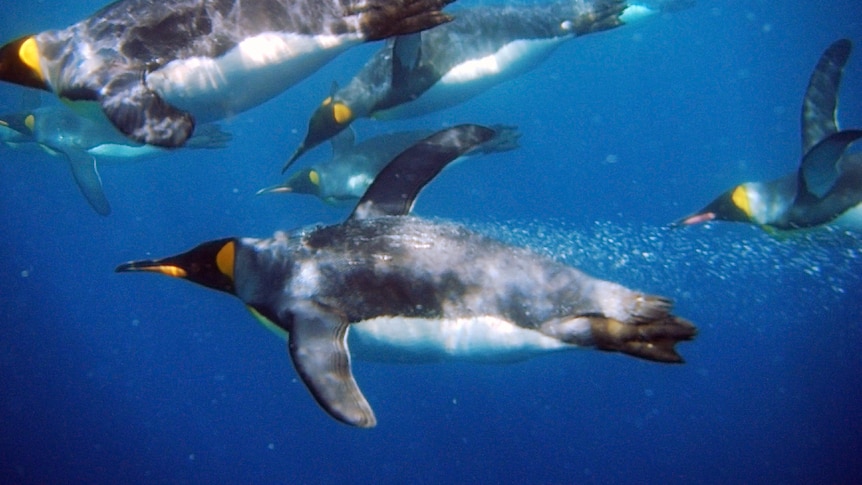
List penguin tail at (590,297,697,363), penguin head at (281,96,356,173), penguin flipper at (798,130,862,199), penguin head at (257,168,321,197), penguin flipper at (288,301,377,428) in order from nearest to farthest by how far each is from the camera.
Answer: penguin flipper at (288,301,377,428), penguin tail at (590,297,697,363), penguin flipper at (798,130,862,199), penguin head at (281,96,356,173), penguin head at (257,168,321,197)

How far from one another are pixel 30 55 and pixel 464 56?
3912 mm

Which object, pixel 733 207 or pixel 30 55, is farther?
pixel 733 207

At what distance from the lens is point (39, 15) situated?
73.2ft

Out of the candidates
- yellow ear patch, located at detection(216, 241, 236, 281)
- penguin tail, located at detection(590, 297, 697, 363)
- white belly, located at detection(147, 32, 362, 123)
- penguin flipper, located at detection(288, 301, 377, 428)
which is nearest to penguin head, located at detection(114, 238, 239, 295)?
yellow ear patch, located at detection(216, 241, 236, 281)

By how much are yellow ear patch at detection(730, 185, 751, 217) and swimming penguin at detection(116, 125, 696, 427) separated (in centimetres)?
367

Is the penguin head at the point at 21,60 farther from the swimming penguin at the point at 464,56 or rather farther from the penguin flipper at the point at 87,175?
the penguin flipper at the point at 87,175

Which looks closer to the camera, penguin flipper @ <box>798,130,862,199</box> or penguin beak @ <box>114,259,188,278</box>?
penguin beak @ <box>114,259,188,278</box>

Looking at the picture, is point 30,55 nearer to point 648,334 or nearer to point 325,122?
point 325,122

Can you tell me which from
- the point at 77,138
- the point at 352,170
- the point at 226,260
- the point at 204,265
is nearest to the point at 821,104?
the point at 352,170

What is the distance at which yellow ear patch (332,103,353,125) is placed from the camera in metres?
5.17

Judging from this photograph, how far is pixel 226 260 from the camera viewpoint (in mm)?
3088

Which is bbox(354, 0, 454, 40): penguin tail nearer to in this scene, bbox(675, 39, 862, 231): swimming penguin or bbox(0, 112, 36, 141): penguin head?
bbox(675, 39, 862, 231): swimming penguin

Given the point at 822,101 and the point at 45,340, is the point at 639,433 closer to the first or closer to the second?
the point at 822,101

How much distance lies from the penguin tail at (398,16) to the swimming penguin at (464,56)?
163cm
